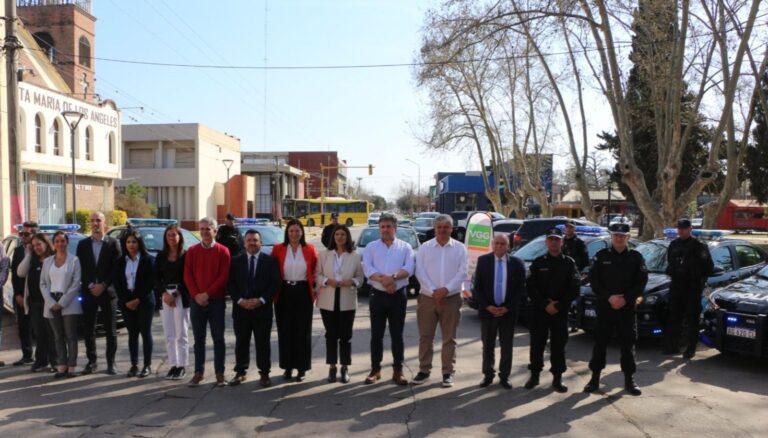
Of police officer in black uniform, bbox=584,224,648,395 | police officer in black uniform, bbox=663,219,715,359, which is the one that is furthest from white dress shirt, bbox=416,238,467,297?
police officer in black uniform, bbox=663,219,715,359

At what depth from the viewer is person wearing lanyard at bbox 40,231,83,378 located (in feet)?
23.4

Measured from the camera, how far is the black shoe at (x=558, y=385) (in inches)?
265

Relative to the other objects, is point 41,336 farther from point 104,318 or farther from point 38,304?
point 104,318

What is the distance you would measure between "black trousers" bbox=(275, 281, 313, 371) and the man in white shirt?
1.29 m

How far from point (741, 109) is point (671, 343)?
19048mm

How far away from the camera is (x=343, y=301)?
22.8 ft

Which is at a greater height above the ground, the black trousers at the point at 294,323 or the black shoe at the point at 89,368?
the black trousers at the point at 294,323

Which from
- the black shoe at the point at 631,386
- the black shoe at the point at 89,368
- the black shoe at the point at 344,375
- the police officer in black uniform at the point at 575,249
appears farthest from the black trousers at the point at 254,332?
the police officer in black uniform at the point at 575,249

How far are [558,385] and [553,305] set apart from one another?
884mm

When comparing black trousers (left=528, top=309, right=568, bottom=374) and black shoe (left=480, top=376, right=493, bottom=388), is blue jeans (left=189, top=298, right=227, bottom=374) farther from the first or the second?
black trousers (left=528, top=309, right=568, bottom=374)

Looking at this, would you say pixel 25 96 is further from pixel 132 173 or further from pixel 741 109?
pixel 741 109

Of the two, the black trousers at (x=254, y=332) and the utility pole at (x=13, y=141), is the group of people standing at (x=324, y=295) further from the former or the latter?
the utility pole at (x=13, y=141)

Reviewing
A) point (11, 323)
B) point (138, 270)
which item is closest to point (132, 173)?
point (11, 323)

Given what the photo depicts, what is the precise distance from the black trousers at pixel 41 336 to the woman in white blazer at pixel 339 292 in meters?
3.38
